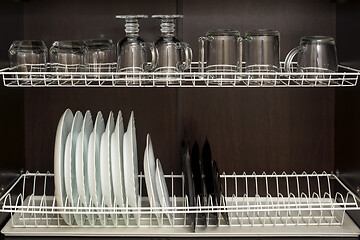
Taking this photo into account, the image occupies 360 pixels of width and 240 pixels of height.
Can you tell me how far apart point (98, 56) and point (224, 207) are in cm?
49

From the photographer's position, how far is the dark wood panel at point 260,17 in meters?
1.85

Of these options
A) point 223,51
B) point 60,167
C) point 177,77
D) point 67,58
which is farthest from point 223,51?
point 60,167

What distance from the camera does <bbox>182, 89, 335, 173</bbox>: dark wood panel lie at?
1877mm

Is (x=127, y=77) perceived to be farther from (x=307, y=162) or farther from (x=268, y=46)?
(x=307, y=162)

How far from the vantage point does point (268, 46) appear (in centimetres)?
163

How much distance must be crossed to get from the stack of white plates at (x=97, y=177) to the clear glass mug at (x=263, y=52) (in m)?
0.33

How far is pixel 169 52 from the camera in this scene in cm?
164

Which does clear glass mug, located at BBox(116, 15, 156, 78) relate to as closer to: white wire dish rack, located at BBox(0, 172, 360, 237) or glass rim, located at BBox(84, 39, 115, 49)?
glass rim, located at BBox(84, 39, 115, 49)

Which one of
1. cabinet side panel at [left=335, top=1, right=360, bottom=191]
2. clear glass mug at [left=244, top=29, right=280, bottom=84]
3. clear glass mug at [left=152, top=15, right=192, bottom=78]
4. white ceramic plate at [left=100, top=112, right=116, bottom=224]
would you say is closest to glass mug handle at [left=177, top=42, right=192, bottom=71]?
clear glass mug at [left=152, top=15, right=192, bottom=78]

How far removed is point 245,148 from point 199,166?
23cm

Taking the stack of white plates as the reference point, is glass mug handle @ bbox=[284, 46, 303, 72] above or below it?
above

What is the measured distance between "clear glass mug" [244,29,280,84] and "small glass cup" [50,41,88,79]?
16.1 inches

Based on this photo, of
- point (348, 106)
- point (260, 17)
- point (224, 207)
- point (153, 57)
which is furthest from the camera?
point (260, 17)

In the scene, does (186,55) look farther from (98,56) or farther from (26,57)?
(26,57)
